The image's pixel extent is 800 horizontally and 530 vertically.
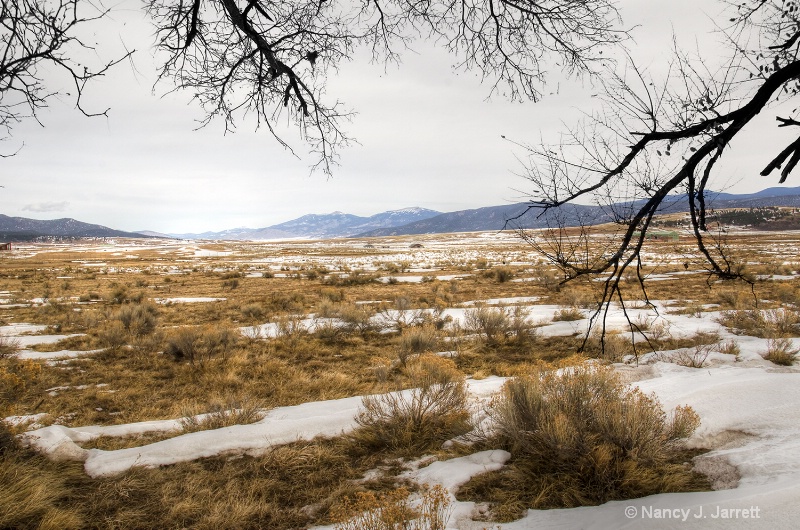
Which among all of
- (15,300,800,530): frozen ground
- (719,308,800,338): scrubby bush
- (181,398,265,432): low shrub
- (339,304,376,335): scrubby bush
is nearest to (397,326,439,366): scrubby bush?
(15,300,800,530): frozen ground

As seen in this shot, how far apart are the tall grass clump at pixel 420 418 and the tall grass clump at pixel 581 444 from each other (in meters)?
0.55

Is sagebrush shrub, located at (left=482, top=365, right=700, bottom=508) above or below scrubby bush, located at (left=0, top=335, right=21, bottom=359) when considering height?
above

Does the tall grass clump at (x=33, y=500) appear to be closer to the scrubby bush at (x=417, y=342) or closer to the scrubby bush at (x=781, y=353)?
the scrubby bush at (x=417, y=342)

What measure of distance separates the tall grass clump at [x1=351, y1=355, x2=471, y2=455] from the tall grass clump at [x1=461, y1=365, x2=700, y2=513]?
1.81ft

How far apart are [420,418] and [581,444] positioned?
1.56m

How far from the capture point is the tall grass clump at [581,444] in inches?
107

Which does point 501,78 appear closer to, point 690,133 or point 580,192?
point 580,192

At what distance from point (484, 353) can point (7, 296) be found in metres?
20.4

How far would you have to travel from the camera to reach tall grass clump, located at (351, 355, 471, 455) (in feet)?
12.1

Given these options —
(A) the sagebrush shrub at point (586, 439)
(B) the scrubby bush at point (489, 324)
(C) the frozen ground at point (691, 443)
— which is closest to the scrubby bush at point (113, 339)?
(C) the frozen ground at point (691, 443)

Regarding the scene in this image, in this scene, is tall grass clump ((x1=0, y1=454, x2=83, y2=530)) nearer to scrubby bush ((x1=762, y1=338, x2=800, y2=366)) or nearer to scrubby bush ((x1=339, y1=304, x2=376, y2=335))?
scrubby bush ((x1=339, y1=304, x2=376, y2=335))

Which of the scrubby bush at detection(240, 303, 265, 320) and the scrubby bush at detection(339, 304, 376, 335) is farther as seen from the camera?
the scrubby bush at detection(240, 303, 265, 320)

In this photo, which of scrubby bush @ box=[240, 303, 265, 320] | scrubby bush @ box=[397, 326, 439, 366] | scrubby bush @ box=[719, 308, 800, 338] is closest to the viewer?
scrubby bush @ box=[719, 308, 800, 338]

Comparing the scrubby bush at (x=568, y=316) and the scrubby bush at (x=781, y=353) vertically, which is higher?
the scrubby bush at (x=781, y=353)
